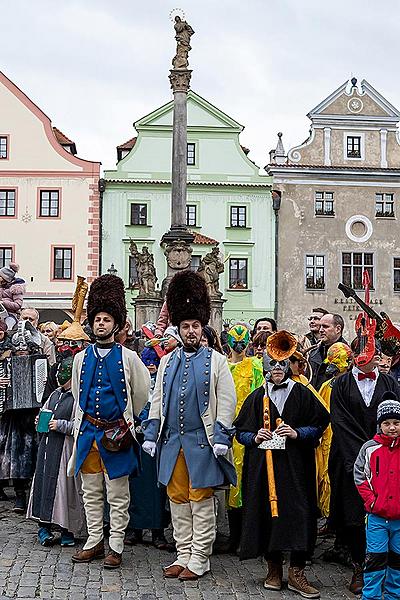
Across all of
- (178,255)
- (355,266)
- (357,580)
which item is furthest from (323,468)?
(355,266)

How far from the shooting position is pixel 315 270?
3638 cm

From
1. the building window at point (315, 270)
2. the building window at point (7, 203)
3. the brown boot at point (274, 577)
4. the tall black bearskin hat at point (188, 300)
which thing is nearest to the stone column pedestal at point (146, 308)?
the building window at point (7, 203)

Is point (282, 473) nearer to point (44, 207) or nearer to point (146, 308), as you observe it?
point (146, 308)

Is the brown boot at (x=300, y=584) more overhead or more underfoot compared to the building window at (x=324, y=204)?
more underfoot

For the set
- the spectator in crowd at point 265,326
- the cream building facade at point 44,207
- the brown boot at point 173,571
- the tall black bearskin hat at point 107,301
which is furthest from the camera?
the cream building facade at point 44,207

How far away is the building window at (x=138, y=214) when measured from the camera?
116ft

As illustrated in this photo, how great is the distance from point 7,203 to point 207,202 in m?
8.11

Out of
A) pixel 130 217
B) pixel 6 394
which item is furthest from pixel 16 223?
pixel 6 394

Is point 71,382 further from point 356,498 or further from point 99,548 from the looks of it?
point 356,498

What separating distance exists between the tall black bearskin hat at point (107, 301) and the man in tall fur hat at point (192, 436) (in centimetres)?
52

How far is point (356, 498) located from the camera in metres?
6.38

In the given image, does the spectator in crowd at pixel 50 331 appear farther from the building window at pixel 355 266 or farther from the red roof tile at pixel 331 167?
the building window at pixel 355 266

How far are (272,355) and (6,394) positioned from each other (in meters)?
3.00

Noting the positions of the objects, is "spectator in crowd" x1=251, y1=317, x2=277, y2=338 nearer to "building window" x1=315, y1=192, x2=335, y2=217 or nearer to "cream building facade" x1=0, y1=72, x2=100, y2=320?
"cream building facade" x1=0, y1=72, x2=100, y2=320
